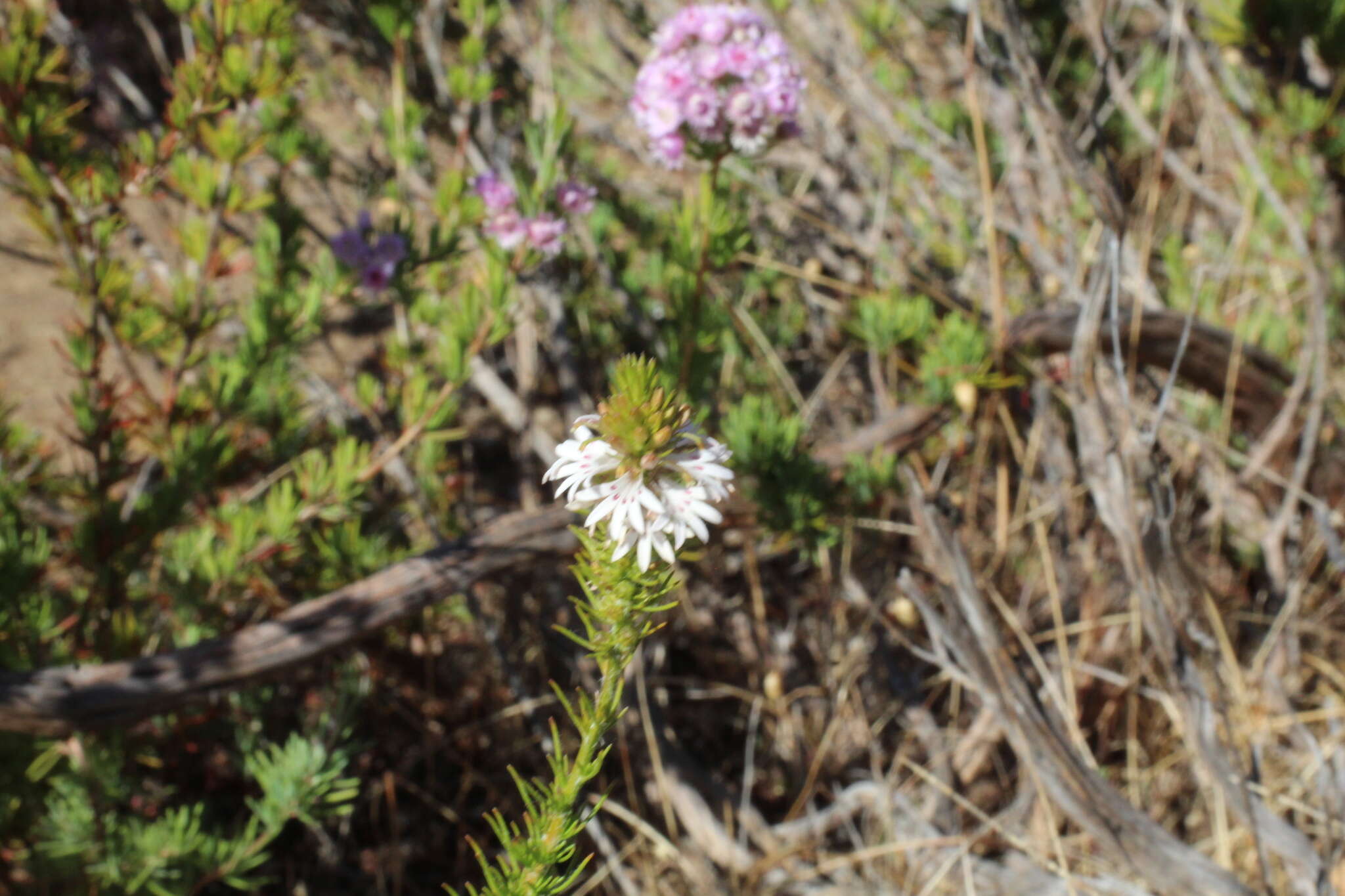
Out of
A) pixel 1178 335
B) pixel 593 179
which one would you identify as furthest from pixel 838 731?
pixel 593 179

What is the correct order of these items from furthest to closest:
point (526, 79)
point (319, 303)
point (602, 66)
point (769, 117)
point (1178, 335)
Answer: point (602, 66), point (526, 79), point (1178, 335), point (319, 303), point (769, 117)

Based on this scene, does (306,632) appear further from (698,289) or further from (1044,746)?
(1044,746)

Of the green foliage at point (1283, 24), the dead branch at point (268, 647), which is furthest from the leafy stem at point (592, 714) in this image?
the green foliage at point (1283, 24)

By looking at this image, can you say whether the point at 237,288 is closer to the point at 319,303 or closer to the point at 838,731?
the point at 319,303

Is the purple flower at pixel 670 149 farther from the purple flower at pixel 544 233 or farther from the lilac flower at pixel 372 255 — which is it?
the lilac flower at pixel 372 255

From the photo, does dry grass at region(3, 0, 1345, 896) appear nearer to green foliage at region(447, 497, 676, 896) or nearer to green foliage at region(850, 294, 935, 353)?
green foliage at region(850, 294, 935, 353)

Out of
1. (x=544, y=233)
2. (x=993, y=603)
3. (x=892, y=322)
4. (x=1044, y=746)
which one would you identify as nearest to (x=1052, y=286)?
(x=892, y=322)

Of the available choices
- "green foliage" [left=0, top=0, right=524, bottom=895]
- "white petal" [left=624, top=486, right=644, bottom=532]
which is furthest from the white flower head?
"green foliage" [left=0, top=0, right=524, bottom=895]
